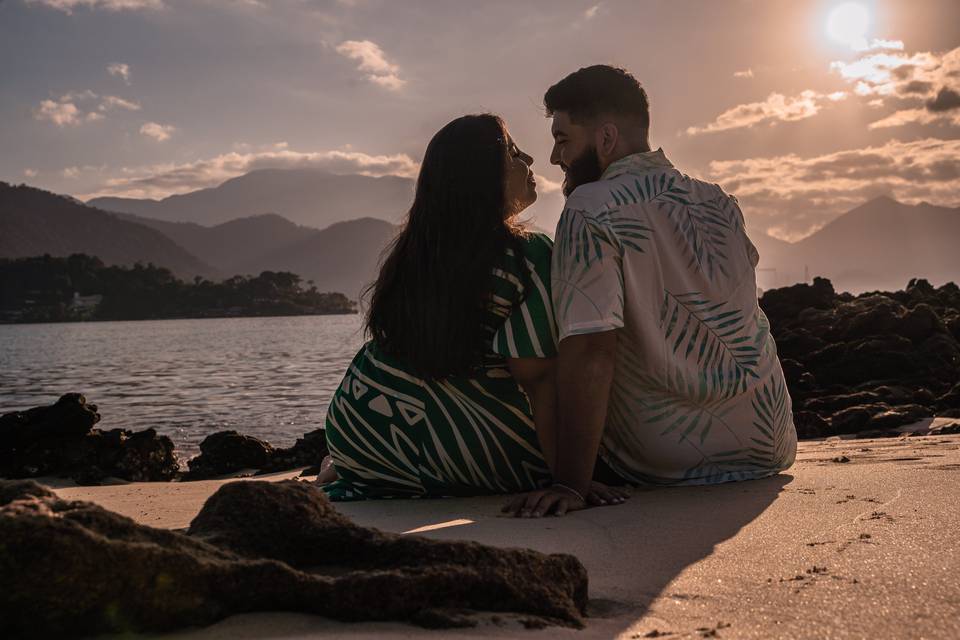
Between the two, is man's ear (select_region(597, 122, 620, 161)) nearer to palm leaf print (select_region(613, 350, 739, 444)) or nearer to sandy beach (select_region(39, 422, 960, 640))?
palm leaf print (select_region(613, 350, 739, 444))

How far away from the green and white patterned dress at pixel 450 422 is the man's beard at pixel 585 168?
0.41 meters

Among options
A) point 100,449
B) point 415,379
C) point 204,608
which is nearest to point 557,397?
point 415,379

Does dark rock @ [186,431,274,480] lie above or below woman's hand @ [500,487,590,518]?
below

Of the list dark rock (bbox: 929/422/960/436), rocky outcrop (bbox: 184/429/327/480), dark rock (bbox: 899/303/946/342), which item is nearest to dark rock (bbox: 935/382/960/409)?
dark rock (bbox: 929/422/960/436)

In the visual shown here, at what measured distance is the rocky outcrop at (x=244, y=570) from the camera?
4.65 feet

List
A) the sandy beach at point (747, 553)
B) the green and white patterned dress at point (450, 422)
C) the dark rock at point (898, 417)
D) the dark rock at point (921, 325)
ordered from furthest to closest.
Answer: the dark rock at point (921, 325), the dark rock at point (898, 417), the green and white patterned dress at point (450, 422), the sandy beach at point (747, 553)

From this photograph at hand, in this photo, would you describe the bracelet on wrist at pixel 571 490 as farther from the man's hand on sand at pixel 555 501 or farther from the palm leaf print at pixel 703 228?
the palm leaf print at pixel 703 228

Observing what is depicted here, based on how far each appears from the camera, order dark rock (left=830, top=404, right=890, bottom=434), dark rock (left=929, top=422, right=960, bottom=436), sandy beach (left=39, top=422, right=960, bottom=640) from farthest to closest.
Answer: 1. dark rock (left=830, top=404, right=890, bottom=434)
2. dark rock (left=929, top=422, right=960, bottom=436)
3. sandy beach (left=39, top=422, right=960, bottom=640)

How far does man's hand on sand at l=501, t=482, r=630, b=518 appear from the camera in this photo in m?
3.00

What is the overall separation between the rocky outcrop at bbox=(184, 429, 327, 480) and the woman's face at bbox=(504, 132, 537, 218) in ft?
16.0

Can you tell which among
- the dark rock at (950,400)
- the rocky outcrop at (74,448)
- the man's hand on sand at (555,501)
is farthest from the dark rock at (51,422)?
the dark rock at (950,400)

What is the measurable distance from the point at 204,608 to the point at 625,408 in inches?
86.8

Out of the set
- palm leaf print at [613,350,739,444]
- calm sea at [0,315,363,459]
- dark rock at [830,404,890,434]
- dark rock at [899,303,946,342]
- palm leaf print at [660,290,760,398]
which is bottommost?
calm sea at [0,315,363,459]

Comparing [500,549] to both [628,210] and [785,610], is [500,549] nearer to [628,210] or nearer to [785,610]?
[785,610]
